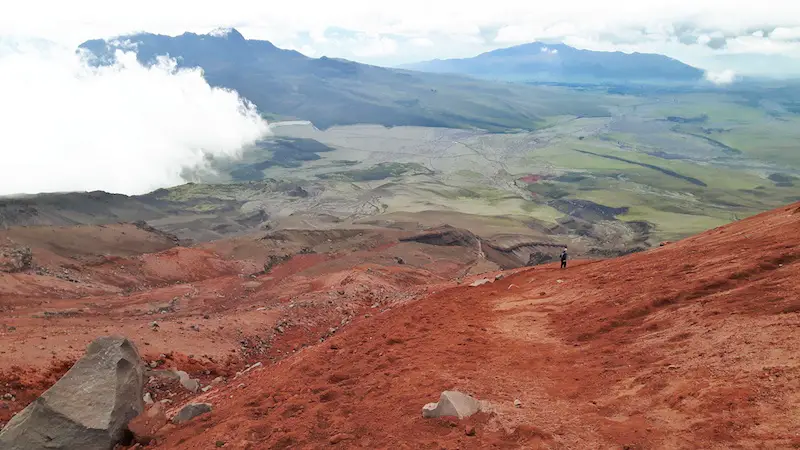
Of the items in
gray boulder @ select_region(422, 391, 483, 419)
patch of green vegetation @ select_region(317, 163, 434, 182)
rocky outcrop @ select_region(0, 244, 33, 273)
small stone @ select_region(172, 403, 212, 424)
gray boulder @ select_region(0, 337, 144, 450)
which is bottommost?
patch of green vegetation @ select_region(317, 163, 434, 182)

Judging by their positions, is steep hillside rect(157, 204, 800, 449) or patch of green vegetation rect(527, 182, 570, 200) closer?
steep hillside rect(157, 204, 800, 449)

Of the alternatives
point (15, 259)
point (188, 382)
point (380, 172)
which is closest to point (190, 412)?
point (188, 382)

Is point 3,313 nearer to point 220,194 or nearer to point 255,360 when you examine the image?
point 255,360

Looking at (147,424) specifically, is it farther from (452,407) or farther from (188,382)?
(452,407)

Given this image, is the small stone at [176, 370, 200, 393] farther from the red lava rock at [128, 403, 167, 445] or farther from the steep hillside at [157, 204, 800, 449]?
the red lava rock at [128, 403, 167, 445]

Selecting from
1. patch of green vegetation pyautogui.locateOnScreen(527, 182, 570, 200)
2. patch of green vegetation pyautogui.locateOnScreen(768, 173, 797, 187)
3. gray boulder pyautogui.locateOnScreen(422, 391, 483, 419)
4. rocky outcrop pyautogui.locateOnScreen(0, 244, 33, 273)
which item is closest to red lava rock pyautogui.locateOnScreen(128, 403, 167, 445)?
gray boulder pyautogui.locateOnScreen(422, 391, 483, 419)

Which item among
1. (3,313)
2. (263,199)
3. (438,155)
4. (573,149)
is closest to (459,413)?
(3,313)
